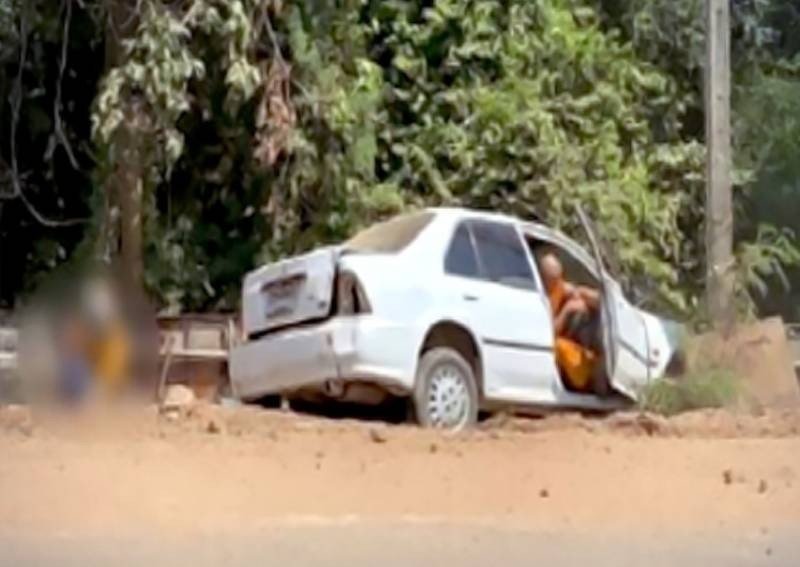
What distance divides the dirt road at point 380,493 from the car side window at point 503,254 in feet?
4.18

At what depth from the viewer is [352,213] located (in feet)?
62.1

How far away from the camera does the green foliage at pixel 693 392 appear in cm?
1541

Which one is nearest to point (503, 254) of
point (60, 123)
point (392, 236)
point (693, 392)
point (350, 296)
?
point (392, 236)

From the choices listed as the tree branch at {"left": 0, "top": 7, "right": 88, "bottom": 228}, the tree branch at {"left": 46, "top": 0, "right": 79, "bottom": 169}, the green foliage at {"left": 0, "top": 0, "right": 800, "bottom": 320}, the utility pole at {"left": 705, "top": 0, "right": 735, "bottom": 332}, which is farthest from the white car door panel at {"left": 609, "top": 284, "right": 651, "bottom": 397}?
the tree branch at {"left": 46, "top": 0, "right": 79, "bottom": 169}

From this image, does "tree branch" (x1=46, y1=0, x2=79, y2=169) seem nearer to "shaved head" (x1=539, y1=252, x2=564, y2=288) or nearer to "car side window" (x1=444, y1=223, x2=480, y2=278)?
"car side window" (x1=444, y1=223, x2=480, y2=278)

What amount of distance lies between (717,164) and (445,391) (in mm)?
5466

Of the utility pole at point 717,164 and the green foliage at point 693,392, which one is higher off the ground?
the utility pole at point 717,164

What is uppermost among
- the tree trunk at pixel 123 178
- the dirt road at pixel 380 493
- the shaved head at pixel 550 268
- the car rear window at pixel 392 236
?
the tree trunk at pixel 123 178

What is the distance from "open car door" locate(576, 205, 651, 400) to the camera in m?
14.7

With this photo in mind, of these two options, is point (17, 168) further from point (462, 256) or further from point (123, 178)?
point (462, 256)

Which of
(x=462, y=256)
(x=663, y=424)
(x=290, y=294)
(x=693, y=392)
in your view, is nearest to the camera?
(x=290, y=294)

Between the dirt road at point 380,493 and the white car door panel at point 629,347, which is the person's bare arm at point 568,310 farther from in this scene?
the dirt road at point 380,493

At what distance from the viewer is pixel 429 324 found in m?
13.7

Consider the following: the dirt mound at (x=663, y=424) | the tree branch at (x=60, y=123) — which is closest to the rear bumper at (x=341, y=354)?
the dirt mound at (x=663, y=424)
